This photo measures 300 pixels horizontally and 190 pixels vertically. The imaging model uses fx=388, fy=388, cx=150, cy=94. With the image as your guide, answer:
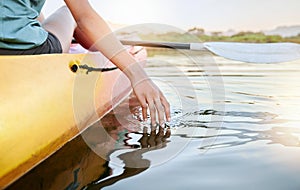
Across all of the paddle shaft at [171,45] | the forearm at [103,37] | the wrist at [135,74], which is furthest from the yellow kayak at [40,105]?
the paddle shaft at [171,45]

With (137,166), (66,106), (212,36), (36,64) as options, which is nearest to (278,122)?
(137,166)

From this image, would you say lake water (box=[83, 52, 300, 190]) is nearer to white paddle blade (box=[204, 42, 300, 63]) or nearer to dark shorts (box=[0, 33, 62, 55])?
white paddle blade (box=[204, 42, 300, 63])

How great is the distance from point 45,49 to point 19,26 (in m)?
0.18

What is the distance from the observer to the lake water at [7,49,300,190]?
4.21 ft

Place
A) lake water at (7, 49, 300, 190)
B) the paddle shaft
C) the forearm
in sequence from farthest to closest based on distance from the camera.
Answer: the paddle shaft < the forearm < lake water at (7, 49, 300, 190)

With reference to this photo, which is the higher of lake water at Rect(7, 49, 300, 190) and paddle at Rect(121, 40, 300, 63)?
paddle at Rect(121, 40, 300, 63)

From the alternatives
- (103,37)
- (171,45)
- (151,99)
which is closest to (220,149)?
(151,99)

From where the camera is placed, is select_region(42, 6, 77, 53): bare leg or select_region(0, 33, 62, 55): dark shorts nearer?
select_region(0, 33, 62, 55): dark shorts

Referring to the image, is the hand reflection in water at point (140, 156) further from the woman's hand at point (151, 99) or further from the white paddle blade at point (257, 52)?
the white paddle blade at point (257, 52)

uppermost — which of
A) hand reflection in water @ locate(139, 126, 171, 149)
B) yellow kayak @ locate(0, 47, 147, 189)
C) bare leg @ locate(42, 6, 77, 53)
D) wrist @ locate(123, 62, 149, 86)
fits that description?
bare leg @ locate(42, 6, 77, 53)

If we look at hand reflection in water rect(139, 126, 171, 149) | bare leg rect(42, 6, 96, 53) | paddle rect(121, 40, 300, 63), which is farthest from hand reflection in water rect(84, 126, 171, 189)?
paddle rect(121, 40, 300, 63)

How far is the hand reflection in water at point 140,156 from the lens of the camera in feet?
4.22

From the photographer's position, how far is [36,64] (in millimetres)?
1417

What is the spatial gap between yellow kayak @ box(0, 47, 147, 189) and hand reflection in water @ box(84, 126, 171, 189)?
24 cm
